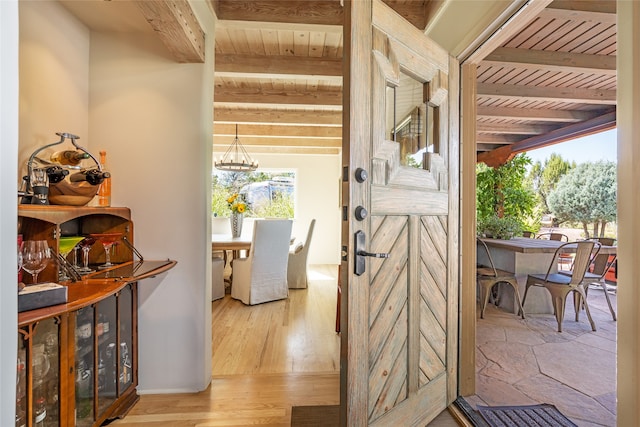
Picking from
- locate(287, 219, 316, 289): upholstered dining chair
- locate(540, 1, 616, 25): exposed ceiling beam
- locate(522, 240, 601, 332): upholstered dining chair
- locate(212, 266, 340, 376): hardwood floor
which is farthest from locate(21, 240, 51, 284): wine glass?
locate(522, 240, 601, 332): upholstered dining chair

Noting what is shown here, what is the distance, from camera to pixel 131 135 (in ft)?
6.65

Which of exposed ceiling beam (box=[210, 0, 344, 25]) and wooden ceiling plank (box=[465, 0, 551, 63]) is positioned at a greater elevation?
exposed ceiling beam (box=[210, 0, 344, 25])

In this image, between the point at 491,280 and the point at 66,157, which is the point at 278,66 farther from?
the point at 491,280

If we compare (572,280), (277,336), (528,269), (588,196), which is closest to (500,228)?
(528,269)

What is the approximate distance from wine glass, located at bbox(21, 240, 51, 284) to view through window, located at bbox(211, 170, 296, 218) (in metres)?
5.84

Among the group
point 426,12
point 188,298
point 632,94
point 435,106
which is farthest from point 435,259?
point 426,12

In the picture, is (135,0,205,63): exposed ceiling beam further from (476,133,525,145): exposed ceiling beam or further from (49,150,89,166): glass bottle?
(476,133,525,145): exposed ceiling beam

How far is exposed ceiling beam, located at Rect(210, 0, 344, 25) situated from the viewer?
2213mm

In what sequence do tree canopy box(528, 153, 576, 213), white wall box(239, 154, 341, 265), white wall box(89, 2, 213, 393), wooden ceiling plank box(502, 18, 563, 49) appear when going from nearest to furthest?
white wall box(89, 2, 213, 393), wooden ceiling plank box(502, 18, 563, 49), tree canopy box(528, 153, 576, 213), white wall box(239, 154, 341, 265)

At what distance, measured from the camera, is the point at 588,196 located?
4.92 meters

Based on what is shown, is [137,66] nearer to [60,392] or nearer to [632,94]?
[60,392]

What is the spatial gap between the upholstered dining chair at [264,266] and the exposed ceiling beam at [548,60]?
114 inches

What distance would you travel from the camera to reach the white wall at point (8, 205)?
0.65m

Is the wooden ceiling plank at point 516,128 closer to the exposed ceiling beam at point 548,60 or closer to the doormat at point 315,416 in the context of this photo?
the exposed ceiling beam at point 548,60
